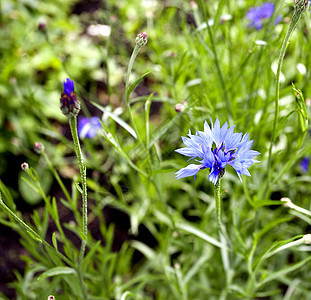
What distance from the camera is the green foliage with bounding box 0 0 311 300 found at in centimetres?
81

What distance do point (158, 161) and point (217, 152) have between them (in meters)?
0.26

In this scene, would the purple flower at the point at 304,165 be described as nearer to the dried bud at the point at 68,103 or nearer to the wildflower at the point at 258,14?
the wildflower at the point at 258,14

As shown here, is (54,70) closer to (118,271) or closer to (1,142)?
(1,142)

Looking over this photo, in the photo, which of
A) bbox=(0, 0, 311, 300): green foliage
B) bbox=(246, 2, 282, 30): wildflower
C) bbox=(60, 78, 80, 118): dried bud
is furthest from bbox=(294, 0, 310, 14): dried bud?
bbox=(246, 2, 282, 30): wildflower

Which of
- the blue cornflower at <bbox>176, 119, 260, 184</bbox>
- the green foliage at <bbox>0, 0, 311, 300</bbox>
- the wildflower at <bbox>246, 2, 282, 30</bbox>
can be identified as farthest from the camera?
the wildflower at <bbox>246, 2, 282, 30</bbox>

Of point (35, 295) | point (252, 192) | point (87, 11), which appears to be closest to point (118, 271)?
point (35, 295)

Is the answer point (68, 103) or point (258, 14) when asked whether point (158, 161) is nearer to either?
point (68, 103)

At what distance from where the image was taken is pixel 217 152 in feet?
1.87

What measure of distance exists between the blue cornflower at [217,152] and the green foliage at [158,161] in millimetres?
140

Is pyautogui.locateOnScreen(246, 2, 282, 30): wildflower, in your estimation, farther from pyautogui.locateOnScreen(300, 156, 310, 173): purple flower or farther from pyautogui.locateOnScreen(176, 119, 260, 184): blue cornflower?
pyautogui.locateOnScreen(176, 119, 260, 184): blue cornflower

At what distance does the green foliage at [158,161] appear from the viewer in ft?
2.67

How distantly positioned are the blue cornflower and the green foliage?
14 cm

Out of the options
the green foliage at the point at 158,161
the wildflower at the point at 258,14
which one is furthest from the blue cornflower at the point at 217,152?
the wildflower at the point at 258,14

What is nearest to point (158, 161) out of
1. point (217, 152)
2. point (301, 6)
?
point (217, 152)
